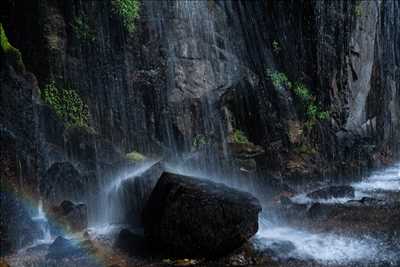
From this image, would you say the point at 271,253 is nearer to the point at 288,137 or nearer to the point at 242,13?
the point at 288,137

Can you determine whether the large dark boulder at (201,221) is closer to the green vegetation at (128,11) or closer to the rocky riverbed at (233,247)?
the rocky riverbed at (233,247)

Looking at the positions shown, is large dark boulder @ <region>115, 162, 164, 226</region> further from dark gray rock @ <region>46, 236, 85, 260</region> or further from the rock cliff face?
dark gray rock @ <region>46, 236, 85, 260</region>

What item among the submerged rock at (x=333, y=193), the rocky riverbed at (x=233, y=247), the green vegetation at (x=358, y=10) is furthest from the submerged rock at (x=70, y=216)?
the green vegetation at (x=358, y=10)

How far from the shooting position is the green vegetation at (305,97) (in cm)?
2041

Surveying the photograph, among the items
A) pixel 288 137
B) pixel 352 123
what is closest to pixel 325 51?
pixel 352 123

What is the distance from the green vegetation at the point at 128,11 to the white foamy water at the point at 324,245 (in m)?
10.6

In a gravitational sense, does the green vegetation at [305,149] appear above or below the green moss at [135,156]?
below

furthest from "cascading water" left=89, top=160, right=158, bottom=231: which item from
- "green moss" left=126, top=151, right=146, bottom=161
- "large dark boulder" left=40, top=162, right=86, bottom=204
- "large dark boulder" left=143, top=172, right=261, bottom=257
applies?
"large dark boulder" left=143, top=172, right=261, bottom=257

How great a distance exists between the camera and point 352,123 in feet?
75.0

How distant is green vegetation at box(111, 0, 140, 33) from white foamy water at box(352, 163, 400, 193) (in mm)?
11968

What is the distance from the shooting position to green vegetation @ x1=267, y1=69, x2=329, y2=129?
20414 mm

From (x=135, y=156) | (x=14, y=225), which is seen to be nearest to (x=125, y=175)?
(x=135, y=156)

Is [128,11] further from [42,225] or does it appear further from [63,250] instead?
[63,250]

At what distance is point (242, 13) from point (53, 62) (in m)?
10.9
